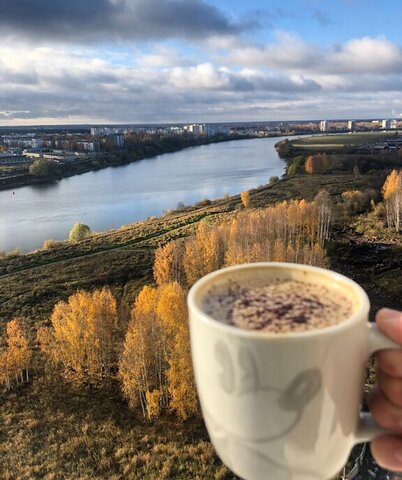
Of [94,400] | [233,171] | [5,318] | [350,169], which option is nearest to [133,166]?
[233,171]

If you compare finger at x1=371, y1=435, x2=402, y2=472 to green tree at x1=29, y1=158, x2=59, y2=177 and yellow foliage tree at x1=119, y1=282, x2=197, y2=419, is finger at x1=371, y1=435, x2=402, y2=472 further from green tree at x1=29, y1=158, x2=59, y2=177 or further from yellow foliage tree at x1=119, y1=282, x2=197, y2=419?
green tree at x1=29, y1=158, x2=59, y2=177

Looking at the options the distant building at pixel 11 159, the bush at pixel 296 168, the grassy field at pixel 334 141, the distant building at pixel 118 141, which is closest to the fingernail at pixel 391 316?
the bush at pixel 296 168

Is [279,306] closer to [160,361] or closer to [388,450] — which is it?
[388,450]

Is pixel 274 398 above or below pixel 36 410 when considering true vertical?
above

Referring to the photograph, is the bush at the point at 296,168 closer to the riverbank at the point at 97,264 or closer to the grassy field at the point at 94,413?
the riverbank at the point at 97,264

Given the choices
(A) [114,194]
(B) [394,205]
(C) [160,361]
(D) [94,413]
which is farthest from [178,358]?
(A) [114,194]

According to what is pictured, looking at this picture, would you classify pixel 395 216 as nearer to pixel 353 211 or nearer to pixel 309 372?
pixel 353 211
